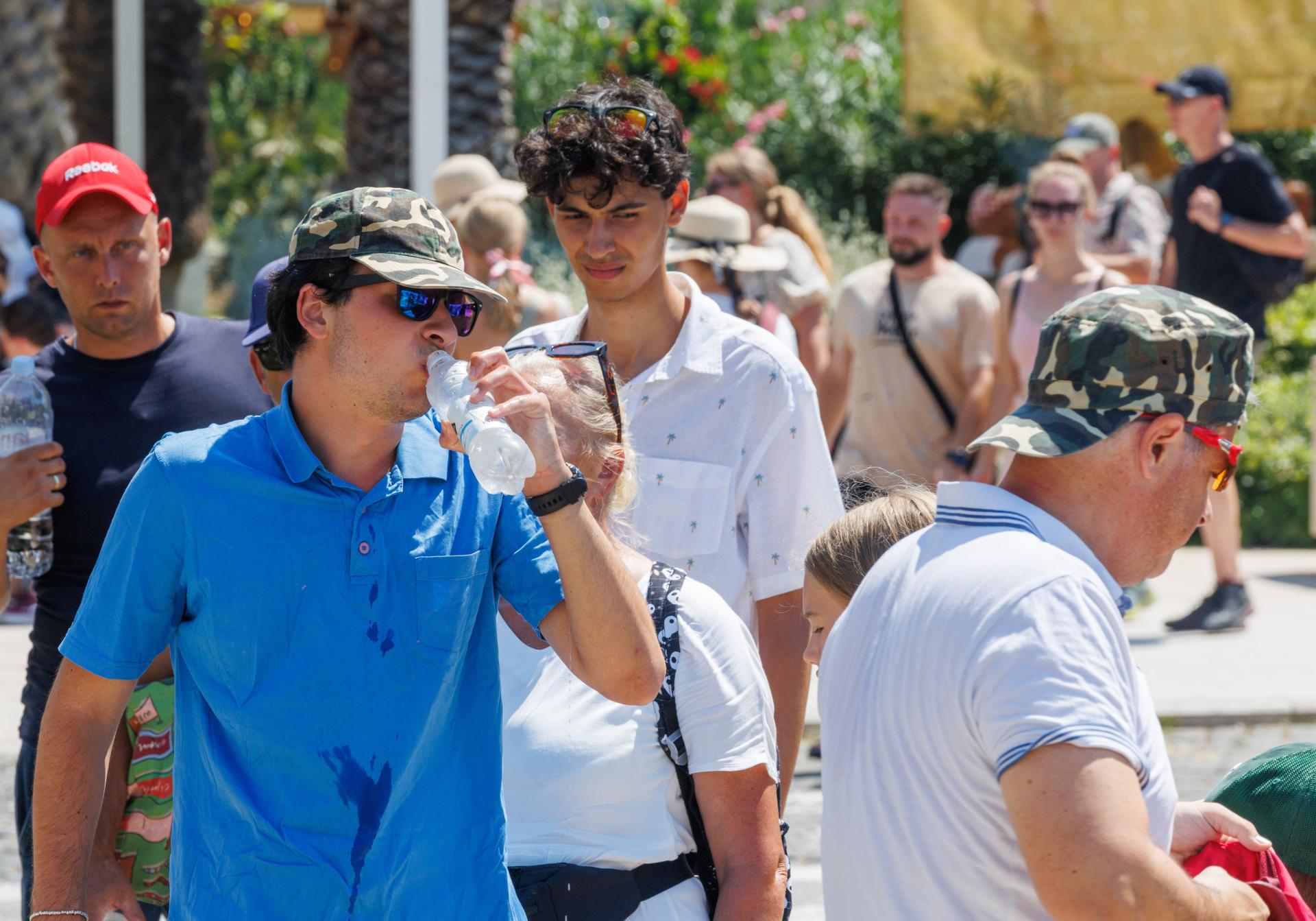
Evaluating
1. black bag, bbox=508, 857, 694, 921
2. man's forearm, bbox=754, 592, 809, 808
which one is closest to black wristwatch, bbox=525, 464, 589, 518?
black bag, bbox=508, 857, 694, 921

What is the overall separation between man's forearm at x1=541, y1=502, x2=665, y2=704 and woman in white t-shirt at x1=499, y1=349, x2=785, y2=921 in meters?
0.27

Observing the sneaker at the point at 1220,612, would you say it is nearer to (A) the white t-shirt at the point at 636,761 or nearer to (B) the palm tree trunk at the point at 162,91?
(A) the white t-shirt at the point at 636,761

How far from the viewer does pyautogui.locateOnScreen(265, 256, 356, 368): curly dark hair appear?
7.61 ft

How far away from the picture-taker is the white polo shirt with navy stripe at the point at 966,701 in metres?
1.92

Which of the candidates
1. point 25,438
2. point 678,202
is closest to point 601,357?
point 678,202

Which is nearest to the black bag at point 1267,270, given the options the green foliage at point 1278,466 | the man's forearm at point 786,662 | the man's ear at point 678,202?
the green foliage at point 1278,466

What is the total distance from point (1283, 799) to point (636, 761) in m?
1.01

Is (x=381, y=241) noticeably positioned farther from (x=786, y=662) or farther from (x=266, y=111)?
(x=266, y=111)

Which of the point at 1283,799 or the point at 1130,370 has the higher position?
the point at 1130,370

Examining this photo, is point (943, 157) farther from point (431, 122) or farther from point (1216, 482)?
point (1216, 482)

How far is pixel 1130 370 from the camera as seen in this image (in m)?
2.07

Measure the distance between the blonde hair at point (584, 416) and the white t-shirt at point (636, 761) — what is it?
0.20 metres

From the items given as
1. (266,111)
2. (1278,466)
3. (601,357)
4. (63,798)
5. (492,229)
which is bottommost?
(1278,466)

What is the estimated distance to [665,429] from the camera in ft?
11.5
